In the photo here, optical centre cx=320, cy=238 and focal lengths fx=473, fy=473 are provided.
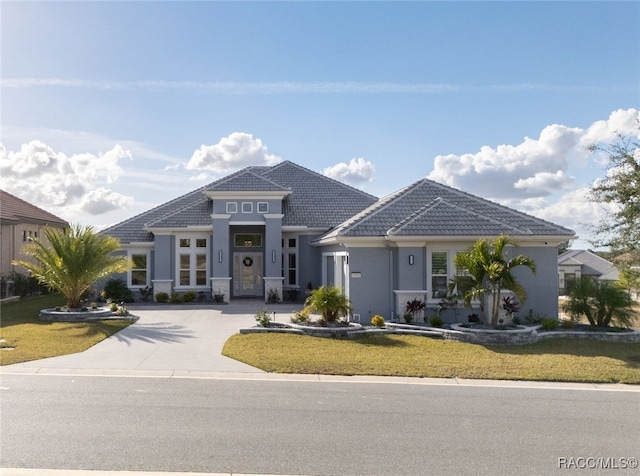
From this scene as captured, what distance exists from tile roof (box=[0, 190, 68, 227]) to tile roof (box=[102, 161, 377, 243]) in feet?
20.3

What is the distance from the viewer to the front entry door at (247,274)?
Result: 25250 millimetres

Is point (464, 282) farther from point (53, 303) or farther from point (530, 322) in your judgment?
point (53, 303)

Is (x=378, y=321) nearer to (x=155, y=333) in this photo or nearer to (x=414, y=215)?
(x=414, y=215)

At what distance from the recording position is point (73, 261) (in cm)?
1755

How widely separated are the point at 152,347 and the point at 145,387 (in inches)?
151

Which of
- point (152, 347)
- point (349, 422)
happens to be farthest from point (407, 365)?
point (152, 347)

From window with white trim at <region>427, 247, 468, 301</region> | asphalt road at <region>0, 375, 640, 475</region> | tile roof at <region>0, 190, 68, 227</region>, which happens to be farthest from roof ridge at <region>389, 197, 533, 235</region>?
tile roof at <region>0, 190, 68, 227</region>

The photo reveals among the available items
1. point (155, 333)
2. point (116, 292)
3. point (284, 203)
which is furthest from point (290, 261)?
point (155, 333)

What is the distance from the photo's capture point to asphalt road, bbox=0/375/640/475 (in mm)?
5910

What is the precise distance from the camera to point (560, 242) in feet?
53.6

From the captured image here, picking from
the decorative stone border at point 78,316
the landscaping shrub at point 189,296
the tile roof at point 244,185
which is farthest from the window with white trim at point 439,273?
the landscaping shrub at point 189,296

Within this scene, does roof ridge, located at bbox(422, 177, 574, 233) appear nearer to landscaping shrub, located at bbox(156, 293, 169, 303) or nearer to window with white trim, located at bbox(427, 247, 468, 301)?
window with white trim, located at bbox(427, 247, 468, 301)

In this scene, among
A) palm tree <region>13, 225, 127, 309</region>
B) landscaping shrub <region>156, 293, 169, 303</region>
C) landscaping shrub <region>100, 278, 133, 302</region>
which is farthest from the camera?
landscaping shrub <region>156, 293, 169, 303</region>

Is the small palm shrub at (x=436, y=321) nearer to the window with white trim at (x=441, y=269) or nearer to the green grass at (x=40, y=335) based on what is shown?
the window with white trim at (x=441, y=269)
